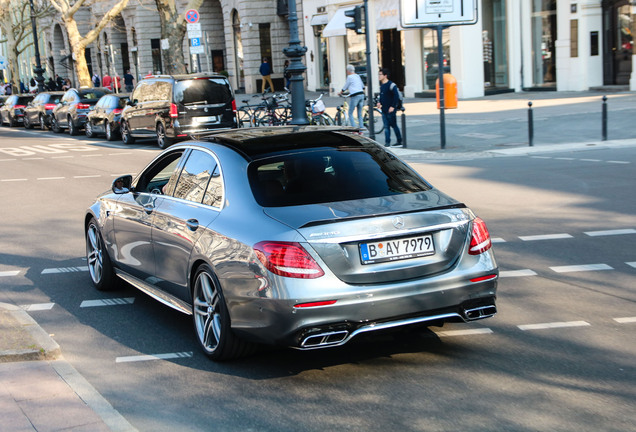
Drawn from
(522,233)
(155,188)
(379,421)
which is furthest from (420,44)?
(379,421)

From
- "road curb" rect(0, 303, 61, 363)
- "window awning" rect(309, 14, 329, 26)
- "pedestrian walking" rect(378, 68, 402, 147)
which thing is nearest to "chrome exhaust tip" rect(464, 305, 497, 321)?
"road curb" rect(0, 303, 61, 363)

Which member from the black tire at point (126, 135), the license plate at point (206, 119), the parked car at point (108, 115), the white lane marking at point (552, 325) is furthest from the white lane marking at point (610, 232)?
the parked car at point (108, 115)

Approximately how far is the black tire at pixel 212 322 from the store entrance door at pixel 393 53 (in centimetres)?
3442

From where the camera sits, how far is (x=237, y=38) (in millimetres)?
52562

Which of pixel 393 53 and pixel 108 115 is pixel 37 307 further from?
pixel 393 53

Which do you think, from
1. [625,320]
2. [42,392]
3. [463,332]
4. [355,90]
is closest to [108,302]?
[42,392]

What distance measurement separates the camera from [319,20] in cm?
4384

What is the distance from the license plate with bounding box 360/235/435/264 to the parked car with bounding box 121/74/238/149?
18.0m

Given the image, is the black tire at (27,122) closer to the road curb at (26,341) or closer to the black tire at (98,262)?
the black tire at (98,262)

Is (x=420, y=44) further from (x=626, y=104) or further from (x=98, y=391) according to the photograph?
(x=98, y=391)

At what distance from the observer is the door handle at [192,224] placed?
19.4 feet

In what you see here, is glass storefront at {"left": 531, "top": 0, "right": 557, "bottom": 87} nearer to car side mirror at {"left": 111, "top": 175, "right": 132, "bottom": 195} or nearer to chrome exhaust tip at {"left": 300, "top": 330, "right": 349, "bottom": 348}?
car side mirror at {"left": 111, "top": 175, "right": 132, "bottom": 195}

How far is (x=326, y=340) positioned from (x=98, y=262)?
3.58m

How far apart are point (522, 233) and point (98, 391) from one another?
228 inches
